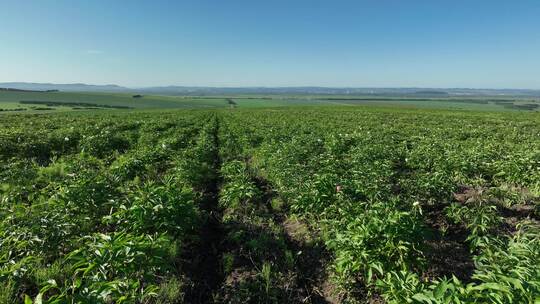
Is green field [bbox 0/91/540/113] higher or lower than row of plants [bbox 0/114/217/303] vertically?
higher

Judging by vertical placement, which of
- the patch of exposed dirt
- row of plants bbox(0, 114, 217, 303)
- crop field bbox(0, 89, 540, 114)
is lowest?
the patch of exposed dirt

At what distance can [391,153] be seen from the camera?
10.9m

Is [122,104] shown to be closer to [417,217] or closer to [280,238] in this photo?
[280,238]

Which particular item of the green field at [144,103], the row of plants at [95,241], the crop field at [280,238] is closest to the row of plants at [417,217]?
the crop field at [280,238]

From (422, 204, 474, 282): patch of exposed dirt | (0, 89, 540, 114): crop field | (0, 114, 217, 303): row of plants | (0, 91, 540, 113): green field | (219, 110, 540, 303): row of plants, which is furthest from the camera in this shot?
(0, 91, 540, 113): green field

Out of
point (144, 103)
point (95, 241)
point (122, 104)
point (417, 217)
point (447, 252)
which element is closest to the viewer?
point (95, 241)

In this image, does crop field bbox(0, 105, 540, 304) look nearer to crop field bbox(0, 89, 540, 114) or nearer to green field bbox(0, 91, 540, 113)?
crop field bbox(0, 89, 540, 114)


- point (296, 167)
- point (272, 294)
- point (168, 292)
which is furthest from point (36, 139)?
point (272, 294)

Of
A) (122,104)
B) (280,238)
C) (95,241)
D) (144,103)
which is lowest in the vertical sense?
(280,238)

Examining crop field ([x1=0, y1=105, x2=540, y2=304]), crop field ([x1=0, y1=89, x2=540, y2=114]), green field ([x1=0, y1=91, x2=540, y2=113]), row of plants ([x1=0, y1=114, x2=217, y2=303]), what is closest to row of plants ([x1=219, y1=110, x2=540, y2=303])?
crop field ([x1=0, y1=105, x2=540, y2=304])

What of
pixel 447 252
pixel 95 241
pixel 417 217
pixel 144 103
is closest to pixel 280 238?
pixel 417 217

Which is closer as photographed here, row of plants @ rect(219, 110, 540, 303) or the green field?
row of plants @ rect(219, 110, 540, 303)

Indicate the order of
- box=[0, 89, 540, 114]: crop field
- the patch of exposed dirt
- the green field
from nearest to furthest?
the patch of exposed dirt
box=[0, 89, 540, 114]: crop field
the green field

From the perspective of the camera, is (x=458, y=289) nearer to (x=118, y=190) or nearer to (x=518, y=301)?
(x=518, y=301)
